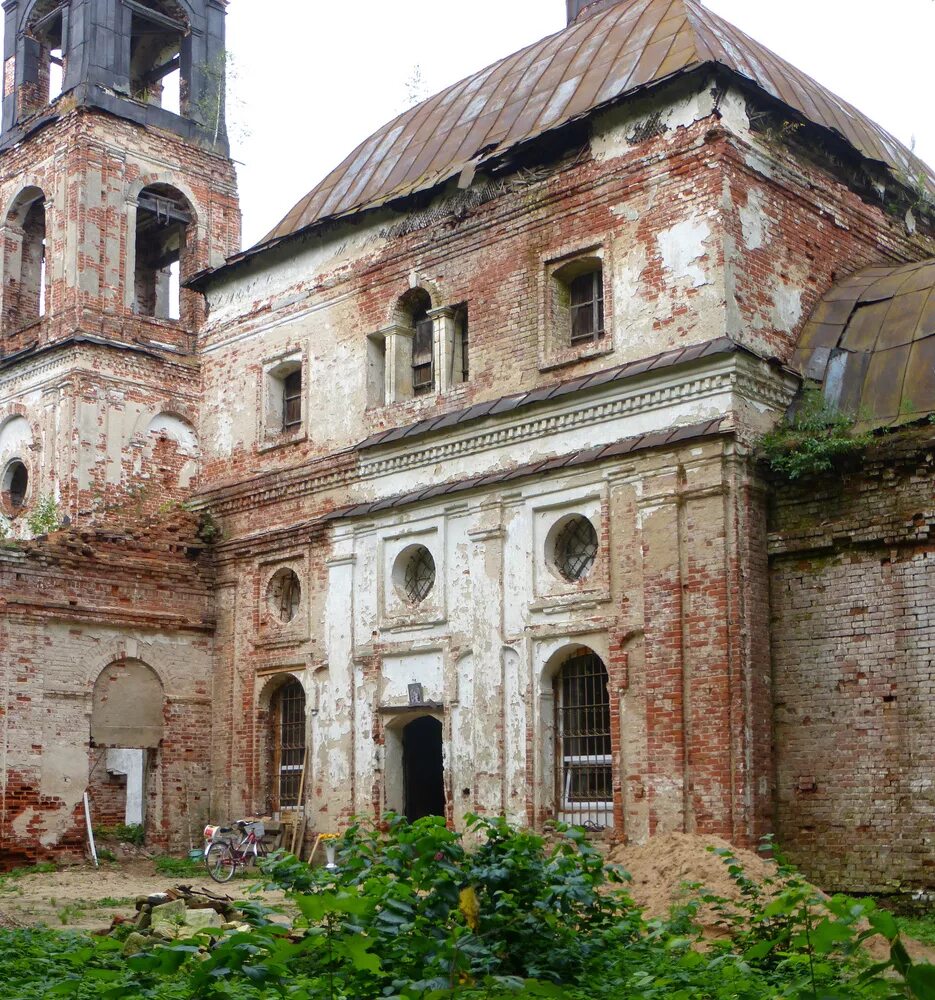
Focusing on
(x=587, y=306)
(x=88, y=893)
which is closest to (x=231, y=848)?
(x=88, y=893)

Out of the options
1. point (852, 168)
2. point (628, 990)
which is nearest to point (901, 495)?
point (852, 168)

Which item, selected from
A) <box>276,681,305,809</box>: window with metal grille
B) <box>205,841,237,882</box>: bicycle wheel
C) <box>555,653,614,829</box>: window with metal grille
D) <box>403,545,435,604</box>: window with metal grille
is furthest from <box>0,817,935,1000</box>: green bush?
<box>276,681,305,809</box>: window with metal grille

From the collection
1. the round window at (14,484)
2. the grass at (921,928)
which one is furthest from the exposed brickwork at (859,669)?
the round window at (14,484)

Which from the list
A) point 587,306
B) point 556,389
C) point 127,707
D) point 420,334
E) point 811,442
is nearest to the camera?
point 811,442

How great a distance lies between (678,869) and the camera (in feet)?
36.6

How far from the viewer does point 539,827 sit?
1378 centimetres

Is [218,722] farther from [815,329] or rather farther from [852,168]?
[852,168]

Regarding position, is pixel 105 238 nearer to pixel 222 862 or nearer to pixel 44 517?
pixel 44 517

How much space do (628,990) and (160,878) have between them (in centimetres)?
1046

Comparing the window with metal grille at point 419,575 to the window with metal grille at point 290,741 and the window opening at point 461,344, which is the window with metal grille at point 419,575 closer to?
the window opening at point 461,344

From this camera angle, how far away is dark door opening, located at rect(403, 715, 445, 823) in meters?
16.4

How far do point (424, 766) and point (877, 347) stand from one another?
24.8 ft

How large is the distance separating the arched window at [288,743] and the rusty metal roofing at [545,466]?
2.56 meters

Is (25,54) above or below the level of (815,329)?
above
